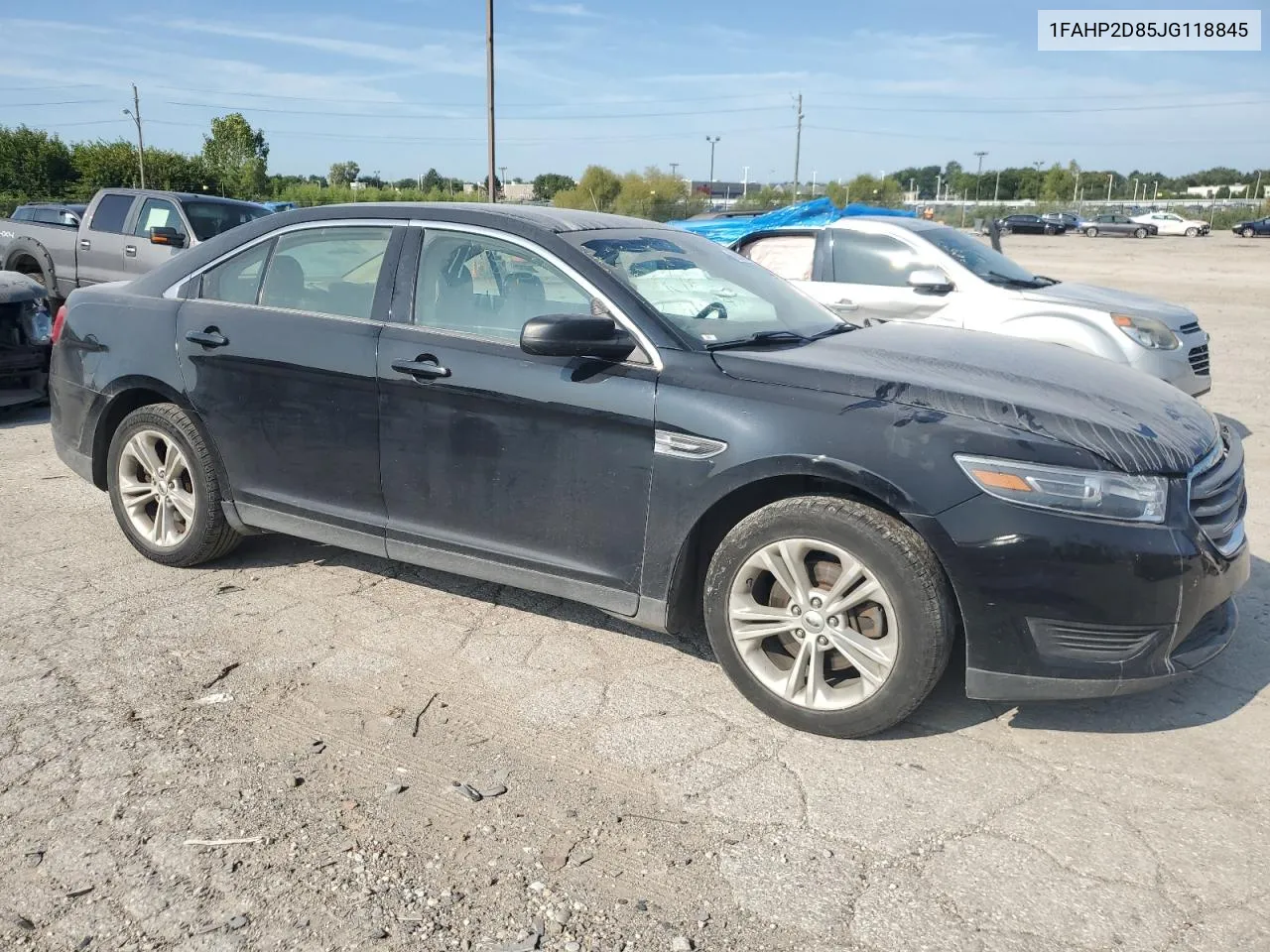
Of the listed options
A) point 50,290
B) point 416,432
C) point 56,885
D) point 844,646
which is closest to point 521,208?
point 416,432

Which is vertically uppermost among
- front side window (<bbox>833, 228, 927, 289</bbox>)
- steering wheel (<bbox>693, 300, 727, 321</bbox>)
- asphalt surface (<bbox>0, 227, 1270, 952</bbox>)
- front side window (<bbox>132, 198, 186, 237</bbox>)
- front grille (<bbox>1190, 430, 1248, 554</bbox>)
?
front side window (<bbox>132, 198, 186, 237</bbox>)

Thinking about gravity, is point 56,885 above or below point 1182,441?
below

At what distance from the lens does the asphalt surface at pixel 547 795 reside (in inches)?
98.8

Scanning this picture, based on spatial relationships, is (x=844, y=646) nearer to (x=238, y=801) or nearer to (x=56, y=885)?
(x=238, y=801)

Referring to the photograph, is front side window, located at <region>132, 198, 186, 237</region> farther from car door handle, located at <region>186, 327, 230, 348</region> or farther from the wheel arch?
the wheel arch

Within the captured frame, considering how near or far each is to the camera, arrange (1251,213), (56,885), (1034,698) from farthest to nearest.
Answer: (1251,213) → (1034,698) → (56,885)

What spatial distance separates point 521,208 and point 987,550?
8.03 feet

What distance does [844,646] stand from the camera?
333 cm

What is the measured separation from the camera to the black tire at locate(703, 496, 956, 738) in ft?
10.4

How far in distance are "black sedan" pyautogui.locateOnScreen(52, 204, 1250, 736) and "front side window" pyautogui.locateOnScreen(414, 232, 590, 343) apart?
0.5 inches

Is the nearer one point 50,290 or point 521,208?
point 521,208

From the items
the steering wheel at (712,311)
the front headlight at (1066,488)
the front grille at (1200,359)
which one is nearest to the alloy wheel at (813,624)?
the front headlight at (1066,488)

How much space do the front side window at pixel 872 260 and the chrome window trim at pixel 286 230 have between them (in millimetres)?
5369

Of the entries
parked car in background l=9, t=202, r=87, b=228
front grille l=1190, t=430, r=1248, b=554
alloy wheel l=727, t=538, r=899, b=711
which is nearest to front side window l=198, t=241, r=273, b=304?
alloy wheel l=727, t=538, r=899, b=711
